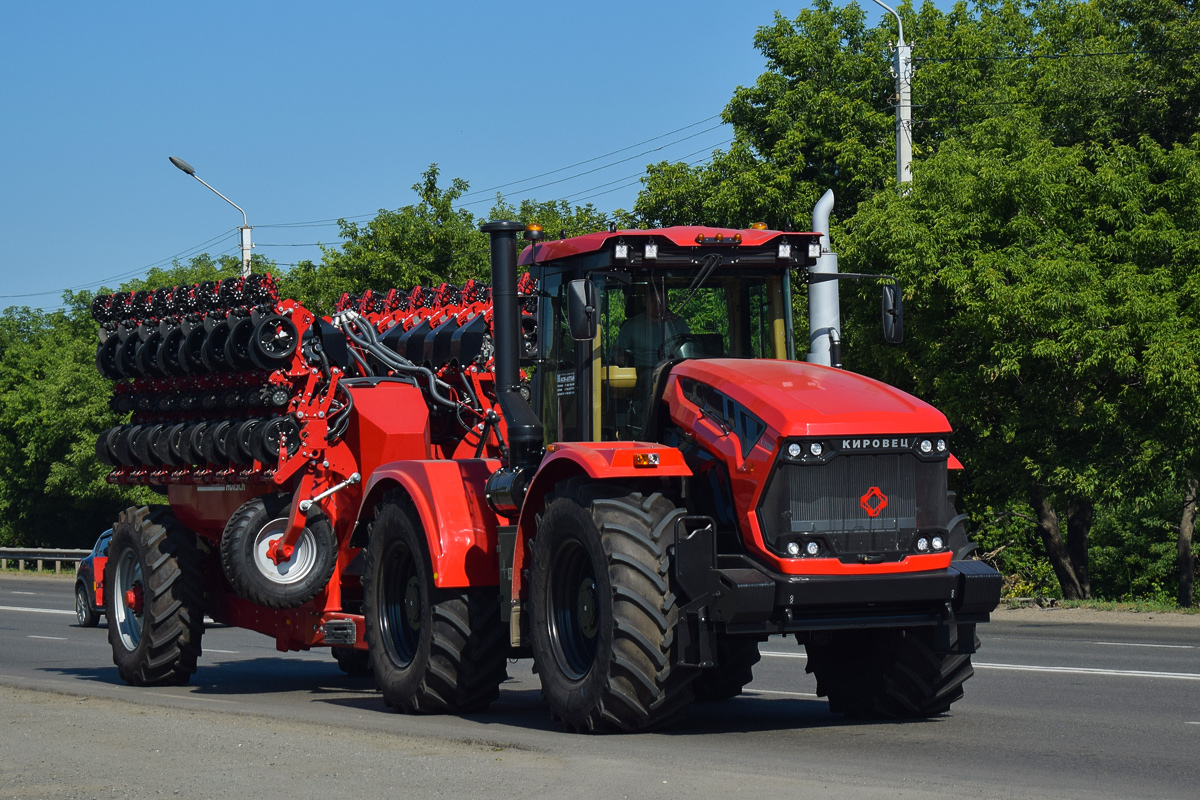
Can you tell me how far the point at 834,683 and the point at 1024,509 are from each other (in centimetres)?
2952

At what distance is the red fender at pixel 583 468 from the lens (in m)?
9.33

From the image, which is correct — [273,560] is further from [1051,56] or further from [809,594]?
[1051,56]

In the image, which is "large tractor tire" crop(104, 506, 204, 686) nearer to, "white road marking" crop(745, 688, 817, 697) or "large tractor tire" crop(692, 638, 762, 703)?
"large tractor tire" crop(692, 638, 762, 703)

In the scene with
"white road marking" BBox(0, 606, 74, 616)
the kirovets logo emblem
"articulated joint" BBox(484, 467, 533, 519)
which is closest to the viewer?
the kirovets logo emblem

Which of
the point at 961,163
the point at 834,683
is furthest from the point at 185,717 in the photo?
the point at 961,163

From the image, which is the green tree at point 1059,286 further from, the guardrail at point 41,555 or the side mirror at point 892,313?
the guardrail at point 41,555

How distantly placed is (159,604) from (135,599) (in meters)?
0.60

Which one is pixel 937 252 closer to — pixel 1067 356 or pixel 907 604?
pixel 1067 356

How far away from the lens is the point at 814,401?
9148mm

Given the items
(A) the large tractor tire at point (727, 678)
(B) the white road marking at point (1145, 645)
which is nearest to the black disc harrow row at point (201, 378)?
(A) the large tractor tire at point (727, 678)

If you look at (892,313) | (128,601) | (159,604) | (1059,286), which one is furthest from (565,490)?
(1059,286)

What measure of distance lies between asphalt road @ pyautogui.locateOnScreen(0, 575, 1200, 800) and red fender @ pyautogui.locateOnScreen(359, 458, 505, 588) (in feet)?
3.44

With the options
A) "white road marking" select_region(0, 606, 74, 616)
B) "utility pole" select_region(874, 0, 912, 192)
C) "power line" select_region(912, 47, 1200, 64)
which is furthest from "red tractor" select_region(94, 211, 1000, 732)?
"power line" select_region(912, 47, 1200, 64)

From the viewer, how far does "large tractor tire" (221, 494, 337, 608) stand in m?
12.9
